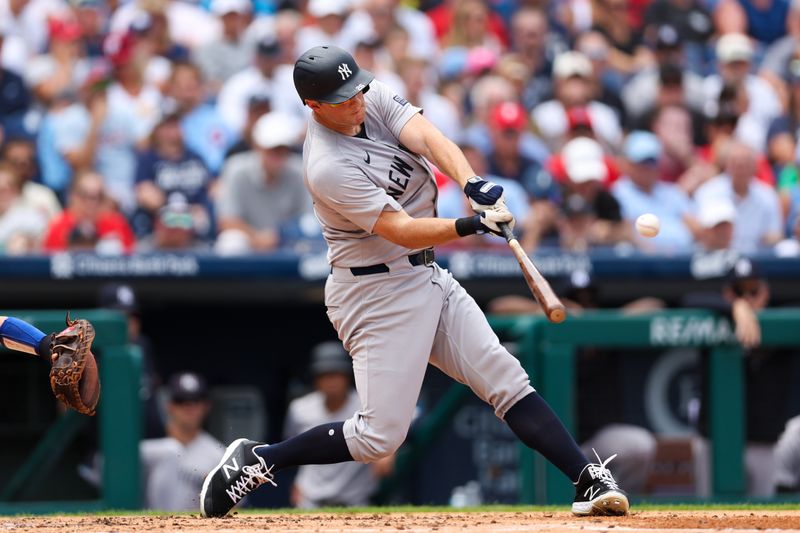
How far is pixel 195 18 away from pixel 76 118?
1688 millimetres

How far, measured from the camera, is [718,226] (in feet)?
27.1

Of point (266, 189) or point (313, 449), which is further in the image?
point (266, 189)

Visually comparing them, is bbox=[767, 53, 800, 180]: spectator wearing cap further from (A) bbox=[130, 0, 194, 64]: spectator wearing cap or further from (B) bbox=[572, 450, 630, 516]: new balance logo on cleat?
(B) bbox=[572, 450, 630, 516]: new balance logo on cleat

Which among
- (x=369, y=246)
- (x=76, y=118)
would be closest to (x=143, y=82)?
(x=76, y=118)

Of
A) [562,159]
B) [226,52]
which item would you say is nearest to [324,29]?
→ [226,52]

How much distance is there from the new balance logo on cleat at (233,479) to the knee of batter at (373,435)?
Answer: 38cm

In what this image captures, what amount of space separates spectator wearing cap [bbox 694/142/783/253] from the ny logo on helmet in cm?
456

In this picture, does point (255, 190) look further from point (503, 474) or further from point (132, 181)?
Answer: point (503, 474)

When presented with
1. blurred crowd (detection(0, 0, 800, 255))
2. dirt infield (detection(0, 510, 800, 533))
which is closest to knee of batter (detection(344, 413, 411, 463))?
dirt infield (detection(0, 510, 800, 533))

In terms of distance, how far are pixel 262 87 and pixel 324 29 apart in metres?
0.93

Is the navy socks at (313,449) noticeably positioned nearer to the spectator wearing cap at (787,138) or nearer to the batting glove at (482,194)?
the batting glove at (482,194)

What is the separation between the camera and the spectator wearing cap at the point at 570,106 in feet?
33.1

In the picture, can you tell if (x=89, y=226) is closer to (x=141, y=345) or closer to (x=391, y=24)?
(x=141, y=345)

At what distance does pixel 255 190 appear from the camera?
28.5ft
